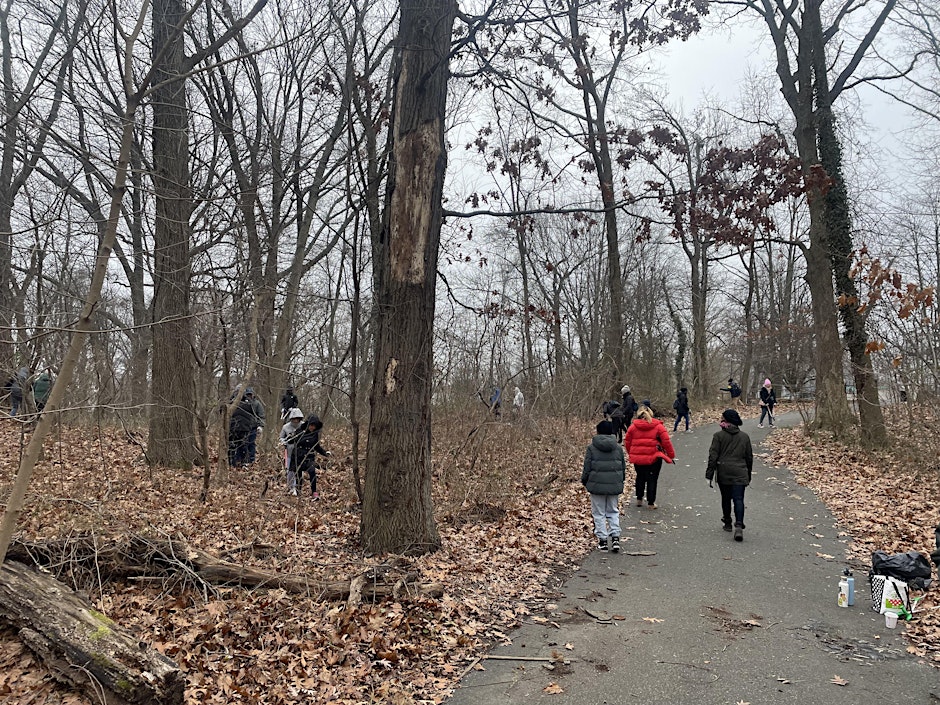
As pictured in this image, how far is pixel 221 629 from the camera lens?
5246 millimetres

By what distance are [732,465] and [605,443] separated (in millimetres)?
1905

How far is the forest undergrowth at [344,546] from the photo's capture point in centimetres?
481

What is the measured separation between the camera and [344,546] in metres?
7.88

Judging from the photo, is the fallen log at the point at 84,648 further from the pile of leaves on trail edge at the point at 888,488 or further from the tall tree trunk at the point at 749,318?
the tall tree trunk at the point at 749,318

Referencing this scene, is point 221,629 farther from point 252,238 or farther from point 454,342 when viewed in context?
point 454,342

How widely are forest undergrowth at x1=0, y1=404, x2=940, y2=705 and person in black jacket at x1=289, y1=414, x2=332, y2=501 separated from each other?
1.49 ft

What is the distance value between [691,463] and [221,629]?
12641mm

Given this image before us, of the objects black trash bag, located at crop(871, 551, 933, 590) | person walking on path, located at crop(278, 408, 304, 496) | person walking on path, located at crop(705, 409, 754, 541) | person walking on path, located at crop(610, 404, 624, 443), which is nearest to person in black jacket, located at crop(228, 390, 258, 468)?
person walking on path, located at crop(278, 408, 304, 496)

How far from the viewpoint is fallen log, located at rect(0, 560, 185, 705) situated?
4.06 meters

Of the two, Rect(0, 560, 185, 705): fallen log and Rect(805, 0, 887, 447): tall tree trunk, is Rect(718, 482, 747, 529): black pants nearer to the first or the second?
Rect(0, 560, 185, 705): fallen log

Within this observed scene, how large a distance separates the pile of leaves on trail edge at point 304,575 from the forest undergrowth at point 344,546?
20 mm

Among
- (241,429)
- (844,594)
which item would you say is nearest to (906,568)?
(844,594)

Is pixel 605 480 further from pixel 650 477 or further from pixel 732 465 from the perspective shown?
pixel 650 477

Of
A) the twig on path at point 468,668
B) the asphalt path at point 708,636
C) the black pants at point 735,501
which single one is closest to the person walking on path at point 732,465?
the black pants at point 735,501
